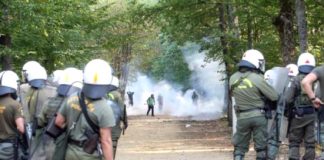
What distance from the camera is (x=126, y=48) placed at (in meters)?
52.5

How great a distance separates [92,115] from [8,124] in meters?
2.53

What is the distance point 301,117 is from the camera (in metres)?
10.5

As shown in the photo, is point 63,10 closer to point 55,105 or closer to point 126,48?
point 55,105

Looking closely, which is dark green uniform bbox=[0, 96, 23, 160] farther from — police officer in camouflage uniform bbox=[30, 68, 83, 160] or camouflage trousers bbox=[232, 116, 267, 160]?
camouflage trousers bbox=[232, 116, 267, 160]

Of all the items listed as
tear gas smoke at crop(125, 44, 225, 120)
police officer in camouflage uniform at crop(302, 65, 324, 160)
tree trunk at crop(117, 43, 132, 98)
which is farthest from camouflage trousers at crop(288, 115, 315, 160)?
tear gas smoke at crop(125, 44, 225, 120)

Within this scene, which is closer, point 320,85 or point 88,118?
point 88,118

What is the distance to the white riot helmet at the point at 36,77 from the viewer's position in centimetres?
935

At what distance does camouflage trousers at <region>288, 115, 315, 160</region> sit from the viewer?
10469mm

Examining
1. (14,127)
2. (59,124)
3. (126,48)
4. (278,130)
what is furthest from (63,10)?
(126,48)

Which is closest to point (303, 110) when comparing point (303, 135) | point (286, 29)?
point (303, 135)

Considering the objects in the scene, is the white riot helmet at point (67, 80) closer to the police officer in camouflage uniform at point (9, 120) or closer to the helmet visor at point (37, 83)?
the police officer in camouflage uniform at point (9, 120)

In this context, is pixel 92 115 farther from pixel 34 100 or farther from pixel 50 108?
pixel 34 100

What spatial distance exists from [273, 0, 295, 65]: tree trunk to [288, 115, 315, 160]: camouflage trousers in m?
6.57

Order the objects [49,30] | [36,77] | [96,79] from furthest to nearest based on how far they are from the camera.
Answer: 1. [49,30]
2. [36,77]
3. [96,79]
